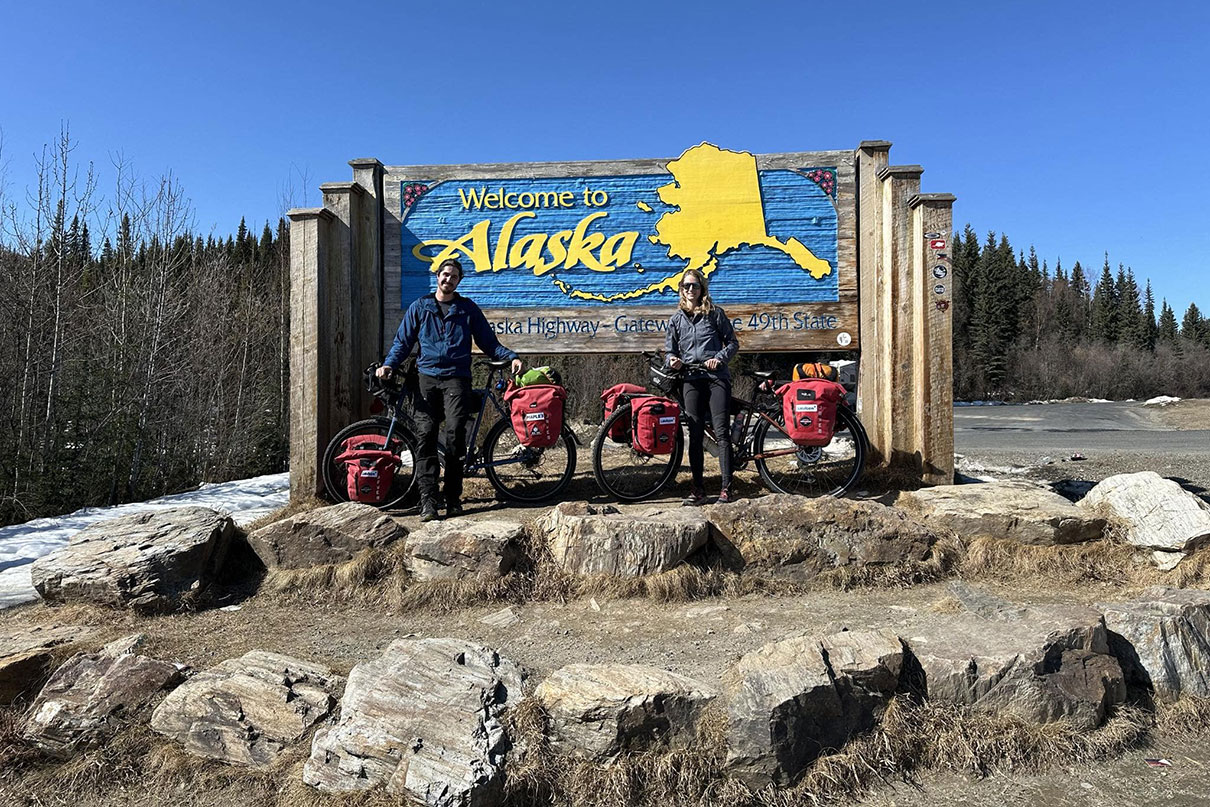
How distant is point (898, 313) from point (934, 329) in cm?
32

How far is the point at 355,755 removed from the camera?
2.54 m

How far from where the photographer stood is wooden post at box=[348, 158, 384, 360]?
612 cm

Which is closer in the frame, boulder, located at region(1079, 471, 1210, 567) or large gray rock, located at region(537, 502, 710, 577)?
large gray rock, located at region(537, 502, 710, 577)

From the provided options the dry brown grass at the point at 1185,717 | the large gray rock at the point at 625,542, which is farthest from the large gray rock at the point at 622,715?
the dry brown grass at the point at 1185,717

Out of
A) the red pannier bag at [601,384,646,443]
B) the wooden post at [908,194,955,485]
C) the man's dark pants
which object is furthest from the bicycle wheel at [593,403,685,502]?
the wooden post at [908,194,955,485]

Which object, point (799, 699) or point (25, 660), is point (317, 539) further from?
point (799, 699)

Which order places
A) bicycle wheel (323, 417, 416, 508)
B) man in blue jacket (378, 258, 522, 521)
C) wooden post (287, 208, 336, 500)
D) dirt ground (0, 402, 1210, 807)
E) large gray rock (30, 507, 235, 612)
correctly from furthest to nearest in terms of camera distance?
wooden post (287, 208, 336, 500) → bicycle wheel (323, 417, 416, 508) → man in blue jacket (378, 258, 522, 521) → large gray rock (30, 507, 235, 612) → dirt ground (0, 402, 1210, 807)

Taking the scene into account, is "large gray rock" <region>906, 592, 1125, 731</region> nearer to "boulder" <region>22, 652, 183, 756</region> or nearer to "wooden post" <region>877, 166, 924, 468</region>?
"wooden post" <region>877, 166, 924, 468</region>

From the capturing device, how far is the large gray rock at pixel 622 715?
259cm

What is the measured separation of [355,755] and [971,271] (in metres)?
70.0

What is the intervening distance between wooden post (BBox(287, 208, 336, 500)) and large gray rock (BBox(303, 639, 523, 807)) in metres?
3.12

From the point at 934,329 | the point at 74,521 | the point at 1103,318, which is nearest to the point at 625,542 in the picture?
the point at 934,329

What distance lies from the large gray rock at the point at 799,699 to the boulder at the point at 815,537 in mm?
1244

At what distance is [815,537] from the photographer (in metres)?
4.31
